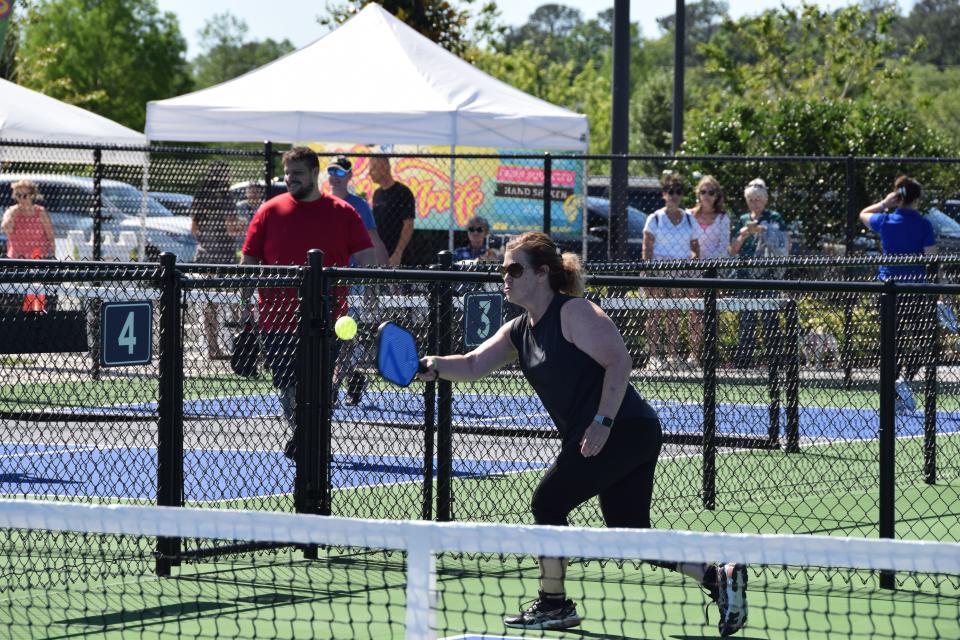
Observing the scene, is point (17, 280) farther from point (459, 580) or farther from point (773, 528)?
point (773, 528)

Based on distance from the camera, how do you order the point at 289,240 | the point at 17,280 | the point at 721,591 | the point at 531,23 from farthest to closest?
the point at 531,23 → the point at 289,240 → the point at 17,280 → the point at 721,591

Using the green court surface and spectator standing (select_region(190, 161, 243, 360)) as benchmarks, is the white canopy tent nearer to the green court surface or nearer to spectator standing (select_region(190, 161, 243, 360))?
spectator standing (select_region(190, 161, 243, 360))

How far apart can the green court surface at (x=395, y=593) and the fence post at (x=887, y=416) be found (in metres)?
0.30

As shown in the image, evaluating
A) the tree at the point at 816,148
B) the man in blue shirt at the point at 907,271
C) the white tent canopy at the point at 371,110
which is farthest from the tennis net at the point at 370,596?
the tree at the point at 816,148

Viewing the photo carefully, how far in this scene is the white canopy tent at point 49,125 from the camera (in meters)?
16.1

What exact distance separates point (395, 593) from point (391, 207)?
312 inches

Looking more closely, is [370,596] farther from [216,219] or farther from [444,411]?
[216,219]

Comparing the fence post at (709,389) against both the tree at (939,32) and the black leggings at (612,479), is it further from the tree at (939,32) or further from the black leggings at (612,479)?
the tree at (939,32)

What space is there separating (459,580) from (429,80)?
9.49 metres

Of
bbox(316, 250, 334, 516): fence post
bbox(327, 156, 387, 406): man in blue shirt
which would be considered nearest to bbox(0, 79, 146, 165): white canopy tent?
bbox(327, 156, 387, 406): man in blue shirt

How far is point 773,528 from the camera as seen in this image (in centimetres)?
805

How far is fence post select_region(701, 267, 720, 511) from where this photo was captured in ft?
26.9

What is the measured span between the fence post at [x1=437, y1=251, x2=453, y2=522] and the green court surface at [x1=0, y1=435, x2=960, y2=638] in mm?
299

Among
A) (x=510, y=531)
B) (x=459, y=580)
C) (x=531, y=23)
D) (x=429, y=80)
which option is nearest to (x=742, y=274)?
(x=429, y=80)
